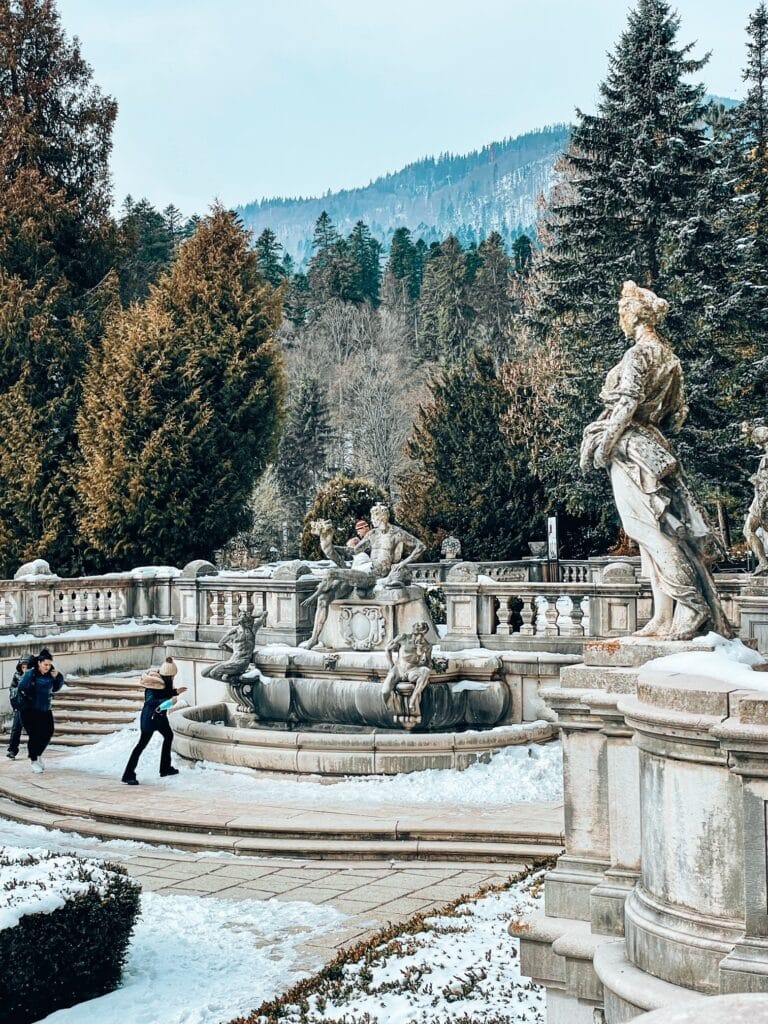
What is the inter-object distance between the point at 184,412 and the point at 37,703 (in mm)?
18355

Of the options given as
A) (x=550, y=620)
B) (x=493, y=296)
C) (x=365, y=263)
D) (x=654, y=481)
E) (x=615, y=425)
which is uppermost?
(x=365, y=263)

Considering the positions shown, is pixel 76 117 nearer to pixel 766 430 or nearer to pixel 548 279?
pixel 548 279

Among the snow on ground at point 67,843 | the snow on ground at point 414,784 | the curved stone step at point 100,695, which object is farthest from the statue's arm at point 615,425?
the curved stone step at point 100,695

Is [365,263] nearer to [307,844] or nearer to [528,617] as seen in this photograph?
[528,617]

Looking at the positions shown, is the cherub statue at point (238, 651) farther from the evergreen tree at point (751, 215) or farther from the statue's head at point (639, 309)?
the evergreen tree at point (751, 215)

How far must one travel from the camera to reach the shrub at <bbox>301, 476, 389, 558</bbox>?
3375 cm

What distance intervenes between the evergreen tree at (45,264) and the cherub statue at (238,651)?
59.8ft

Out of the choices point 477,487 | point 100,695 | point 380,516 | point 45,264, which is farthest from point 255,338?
point 380,516

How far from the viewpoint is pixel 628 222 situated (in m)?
32.4

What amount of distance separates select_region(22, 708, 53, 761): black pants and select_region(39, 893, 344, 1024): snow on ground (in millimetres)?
5939

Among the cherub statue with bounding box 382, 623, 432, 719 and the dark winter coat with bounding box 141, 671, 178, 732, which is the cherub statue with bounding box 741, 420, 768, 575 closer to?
the cherub statue with bounding box 382, 623, 432, 719

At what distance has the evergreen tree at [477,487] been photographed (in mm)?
36125

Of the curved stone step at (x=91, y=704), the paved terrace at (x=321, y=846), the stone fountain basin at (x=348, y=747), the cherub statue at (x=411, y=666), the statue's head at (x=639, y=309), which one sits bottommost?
the paved terrace at (x=321, y=846)

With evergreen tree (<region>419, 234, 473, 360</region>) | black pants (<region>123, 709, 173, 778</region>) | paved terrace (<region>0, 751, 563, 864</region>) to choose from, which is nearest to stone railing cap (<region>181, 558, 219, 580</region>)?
black pants (<region>123, 709, 173, 778</region>)
